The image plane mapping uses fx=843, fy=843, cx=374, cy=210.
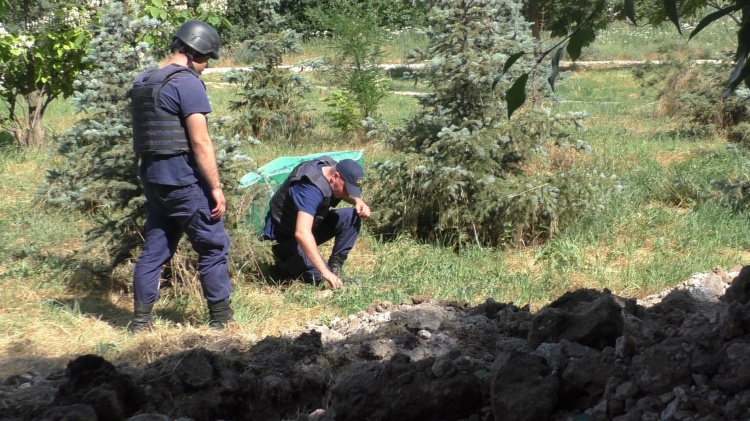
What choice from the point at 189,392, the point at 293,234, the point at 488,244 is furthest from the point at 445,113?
the point at 189,392

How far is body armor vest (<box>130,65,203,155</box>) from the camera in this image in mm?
4852

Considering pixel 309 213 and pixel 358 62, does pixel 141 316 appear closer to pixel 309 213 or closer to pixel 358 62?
pixel 309 213

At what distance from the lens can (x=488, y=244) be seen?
709 centimetres

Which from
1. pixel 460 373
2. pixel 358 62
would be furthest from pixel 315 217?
pixel 358 62

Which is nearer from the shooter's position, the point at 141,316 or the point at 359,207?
the point at 141,316

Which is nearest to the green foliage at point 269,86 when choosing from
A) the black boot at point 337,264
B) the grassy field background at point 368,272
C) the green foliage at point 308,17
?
the grassy field background at point 368,272

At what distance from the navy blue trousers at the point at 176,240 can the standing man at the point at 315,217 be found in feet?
2.61

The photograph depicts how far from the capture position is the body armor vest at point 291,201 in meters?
6.00

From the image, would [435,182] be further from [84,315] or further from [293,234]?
[84,315]

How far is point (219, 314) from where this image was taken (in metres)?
5.18

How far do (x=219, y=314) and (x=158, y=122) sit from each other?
48.3 inches

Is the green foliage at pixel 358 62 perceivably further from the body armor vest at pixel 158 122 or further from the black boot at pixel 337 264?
the body armor vest at pixel 158 122

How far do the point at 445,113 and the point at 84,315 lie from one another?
11.4 feet

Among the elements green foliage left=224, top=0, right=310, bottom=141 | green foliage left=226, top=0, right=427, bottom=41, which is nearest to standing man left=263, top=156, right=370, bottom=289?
green foliage left=224, top=0, right=310, bottom=141
